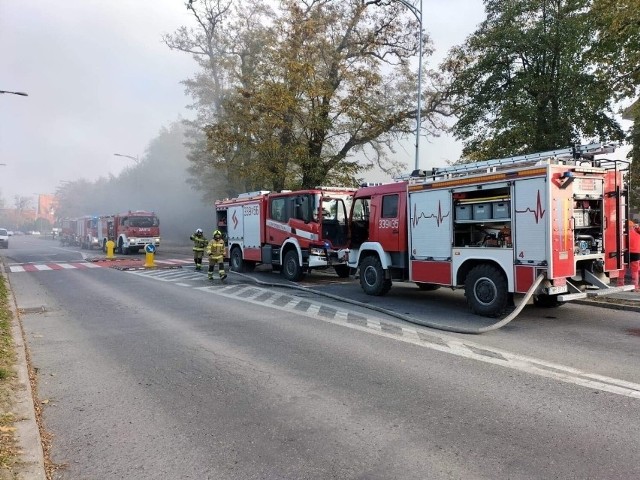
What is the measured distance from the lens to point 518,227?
832 cm

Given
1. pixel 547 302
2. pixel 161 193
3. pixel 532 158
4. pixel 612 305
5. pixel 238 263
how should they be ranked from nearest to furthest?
1. pixel 532 158
2. pixel 612 305
3. pixel 547 302
4. pixel 238 263
5. pixel 161 193

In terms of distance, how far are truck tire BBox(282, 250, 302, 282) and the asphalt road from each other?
17.6 ft

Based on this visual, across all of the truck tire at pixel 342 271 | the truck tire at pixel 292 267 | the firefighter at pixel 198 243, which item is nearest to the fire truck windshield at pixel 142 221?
the firefighter at pixel 198 243

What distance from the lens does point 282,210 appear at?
610 inches

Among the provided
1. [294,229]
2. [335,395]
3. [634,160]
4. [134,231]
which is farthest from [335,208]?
[134,231]

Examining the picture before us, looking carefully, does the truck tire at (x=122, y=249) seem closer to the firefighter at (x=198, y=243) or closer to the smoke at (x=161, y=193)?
the smoke at (x=161, y=193)

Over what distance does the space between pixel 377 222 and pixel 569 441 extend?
792 cm

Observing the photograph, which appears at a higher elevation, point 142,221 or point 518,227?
point 142,221

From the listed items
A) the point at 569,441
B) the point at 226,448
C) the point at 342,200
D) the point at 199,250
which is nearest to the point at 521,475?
the point at 569,441

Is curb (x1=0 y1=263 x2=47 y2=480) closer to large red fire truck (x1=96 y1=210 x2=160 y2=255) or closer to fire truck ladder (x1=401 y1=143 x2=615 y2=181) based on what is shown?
fire truck ladder (x1=401 y1=143 x2=615 y2=181)

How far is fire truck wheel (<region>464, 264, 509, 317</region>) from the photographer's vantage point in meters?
8.62

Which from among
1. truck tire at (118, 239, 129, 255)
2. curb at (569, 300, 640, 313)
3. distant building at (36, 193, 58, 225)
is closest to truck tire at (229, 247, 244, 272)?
curb at (569, 300, 640, 313)

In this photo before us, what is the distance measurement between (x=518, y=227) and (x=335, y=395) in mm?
4883

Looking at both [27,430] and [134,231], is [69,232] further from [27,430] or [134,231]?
[27,430]
